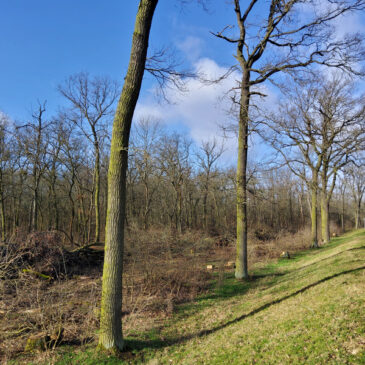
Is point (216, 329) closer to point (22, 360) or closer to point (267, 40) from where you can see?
point (22, 360)

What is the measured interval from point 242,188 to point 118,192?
20.6 feet

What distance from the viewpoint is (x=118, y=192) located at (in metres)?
5.29

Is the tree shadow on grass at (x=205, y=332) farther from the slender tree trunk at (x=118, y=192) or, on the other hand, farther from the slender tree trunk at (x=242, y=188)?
the slender tree trunk at (x=242, y=188)

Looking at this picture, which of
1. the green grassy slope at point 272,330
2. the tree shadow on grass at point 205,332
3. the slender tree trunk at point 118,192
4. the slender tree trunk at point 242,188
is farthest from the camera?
the slender tree trunk at point 242,188

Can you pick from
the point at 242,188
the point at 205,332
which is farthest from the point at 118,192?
the point at 242,188

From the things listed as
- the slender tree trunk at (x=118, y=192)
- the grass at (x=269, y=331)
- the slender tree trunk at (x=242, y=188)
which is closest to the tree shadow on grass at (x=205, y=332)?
the grass at (x=269, y=331)

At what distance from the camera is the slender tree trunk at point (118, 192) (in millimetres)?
5086

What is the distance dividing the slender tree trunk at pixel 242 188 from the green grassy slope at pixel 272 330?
216cm

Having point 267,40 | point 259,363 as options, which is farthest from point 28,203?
→ point 259,363

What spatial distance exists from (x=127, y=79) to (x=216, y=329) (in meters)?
6.05

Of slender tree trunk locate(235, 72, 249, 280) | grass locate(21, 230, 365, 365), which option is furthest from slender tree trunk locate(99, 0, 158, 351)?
slender tree trunk locate(235, 72, 249, 280)

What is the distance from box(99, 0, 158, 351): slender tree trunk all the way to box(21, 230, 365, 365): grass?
2.01 ft

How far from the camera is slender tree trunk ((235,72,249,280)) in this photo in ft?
34.6

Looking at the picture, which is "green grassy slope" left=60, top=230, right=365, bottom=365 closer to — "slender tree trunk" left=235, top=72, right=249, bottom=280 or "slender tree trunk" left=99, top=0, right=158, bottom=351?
"slender tree trunk" left=99, top=0, right=158, bottom=351
